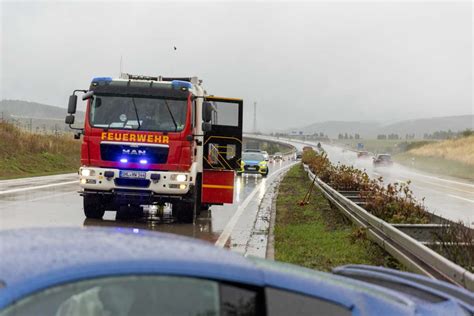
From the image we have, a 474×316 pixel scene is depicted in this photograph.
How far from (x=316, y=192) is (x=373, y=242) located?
11.6m

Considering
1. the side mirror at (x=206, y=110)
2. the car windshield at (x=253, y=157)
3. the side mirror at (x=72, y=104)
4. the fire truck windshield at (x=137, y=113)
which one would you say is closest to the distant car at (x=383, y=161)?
the car windshield at (x=253, y=157)

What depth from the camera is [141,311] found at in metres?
2.08

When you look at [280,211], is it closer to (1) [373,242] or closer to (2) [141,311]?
(1) [373,242]

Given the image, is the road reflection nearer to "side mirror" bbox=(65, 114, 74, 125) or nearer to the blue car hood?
"side mirror" bbox=(65, 114, 74, 125)

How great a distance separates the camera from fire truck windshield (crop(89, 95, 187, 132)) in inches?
454

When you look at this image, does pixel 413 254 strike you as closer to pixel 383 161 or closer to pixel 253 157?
pixel 253 157

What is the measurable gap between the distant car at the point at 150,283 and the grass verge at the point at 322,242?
17.0 ft

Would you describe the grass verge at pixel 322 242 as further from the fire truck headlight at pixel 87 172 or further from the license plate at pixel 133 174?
the fire truck headlight at pixel 87 172

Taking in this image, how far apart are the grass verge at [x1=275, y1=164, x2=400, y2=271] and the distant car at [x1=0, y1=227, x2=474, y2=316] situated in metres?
5.19

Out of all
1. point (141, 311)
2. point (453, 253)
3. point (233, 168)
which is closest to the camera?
point (141, 311)

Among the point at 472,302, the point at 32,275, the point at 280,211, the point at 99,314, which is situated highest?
the point at 32,275

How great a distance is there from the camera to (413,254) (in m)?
6.16

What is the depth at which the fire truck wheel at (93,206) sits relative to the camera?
12180mm

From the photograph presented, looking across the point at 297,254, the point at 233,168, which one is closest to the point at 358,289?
the point at 297,254
